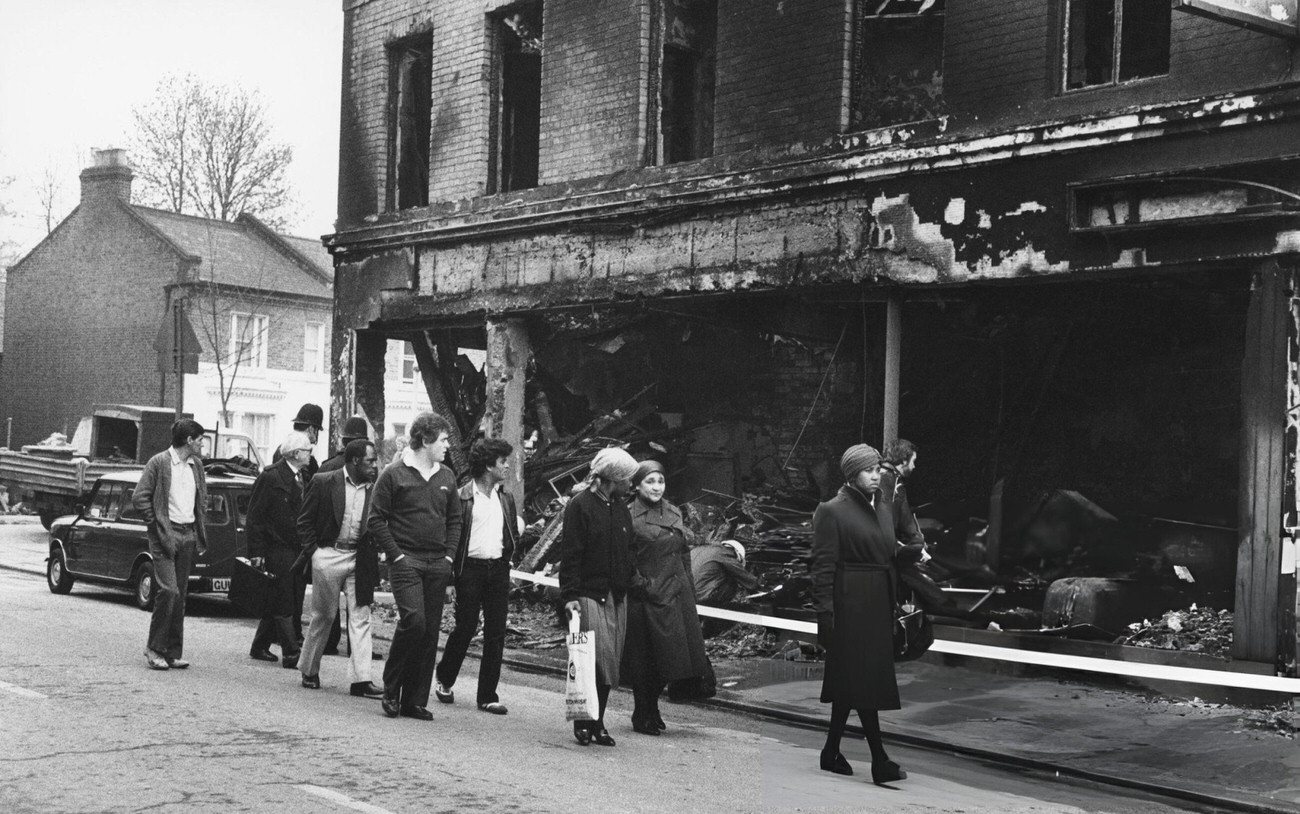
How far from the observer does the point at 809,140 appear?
13.9m

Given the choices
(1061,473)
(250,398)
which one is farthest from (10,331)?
(1061,473)

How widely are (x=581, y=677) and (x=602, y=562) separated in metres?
0.71

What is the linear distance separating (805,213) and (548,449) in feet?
18.6

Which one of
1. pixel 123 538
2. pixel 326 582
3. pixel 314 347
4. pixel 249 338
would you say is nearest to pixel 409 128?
pixel 123 538

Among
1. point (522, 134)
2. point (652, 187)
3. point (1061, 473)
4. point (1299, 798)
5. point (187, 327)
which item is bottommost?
point (1299, 798)

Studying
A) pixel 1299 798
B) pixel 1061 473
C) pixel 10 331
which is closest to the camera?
pixel 1299 798

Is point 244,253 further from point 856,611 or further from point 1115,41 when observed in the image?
point 856,611

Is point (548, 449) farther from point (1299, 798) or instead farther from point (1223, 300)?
point (1299, 798)

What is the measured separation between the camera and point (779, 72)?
14.3 m

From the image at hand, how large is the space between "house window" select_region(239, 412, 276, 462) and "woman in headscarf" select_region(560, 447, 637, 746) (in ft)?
110

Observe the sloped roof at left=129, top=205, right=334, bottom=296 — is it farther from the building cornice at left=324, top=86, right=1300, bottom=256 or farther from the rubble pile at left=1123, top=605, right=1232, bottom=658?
the rubble pile at left=1123, top=605, right=1232, bottom=658

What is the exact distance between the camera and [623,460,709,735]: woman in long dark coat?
873cm

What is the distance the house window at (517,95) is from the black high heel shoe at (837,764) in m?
11.7

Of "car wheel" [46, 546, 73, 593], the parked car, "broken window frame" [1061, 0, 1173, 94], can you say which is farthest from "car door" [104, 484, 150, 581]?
"broken window frame" [1061, 0, 1173, 94]
